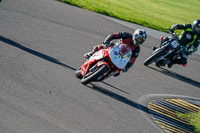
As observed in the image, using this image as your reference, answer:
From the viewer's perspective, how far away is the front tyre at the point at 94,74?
867cm

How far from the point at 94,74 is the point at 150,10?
Result: 19.4 metres

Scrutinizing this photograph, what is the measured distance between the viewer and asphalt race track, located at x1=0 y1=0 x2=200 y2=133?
6574 mm

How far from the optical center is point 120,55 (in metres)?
9.02

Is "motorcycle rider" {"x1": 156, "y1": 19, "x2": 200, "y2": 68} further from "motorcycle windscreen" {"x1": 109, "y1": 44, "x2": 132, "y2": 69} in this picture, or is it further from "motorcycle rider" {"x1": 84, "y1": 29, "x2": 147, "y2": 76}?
"motorcycle windscreen" {"x1": 109, "y1": 44, "x2": 132, "y2": 69}

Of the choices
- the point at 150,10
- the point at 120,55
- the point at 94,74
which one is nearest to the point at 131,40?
the point at 120,55

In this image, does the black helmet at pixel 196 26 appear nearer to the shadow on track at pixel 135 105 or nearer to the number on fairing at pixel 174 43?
the number on fairing at pixel 174 43

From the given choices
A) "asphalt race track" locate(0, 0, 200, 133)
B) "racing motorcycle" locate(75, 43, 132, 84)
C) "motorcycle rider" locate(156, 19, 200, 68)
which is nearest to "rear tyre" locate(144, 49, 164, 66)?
"asphalt race track" locate(0, 0, 200, 133)

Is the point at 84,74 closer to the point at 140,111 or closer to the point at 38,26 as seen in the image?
the point at 140,111

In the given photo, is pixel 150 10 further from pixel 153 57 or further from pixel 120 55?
pixel 120 55

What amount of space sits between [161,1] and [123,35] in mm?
25778

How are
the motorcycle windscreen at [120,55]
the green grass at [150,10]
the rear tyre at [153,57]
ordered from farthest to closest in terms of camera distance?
the green grass at [150,10], the rear tyre at [153,57], the motorcycle windscreen at [120,55]

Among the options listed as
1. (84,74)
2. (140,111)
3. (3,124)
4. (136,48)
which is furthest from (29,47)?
(3,124)

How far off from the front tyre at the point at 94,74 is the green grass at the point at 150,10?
408 inches

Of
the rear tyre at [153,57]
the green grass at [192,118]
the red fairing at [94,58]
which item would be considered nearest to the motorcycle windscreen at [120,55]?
the red fairing at [94,58]
